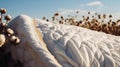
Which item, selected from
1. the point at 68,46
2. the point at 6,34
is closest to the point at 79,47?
the point at 68,46

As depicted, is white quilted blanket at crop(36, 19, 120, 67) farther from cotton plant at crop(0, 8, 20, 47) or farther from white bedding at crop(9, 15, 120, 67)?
cotton plant at crop(0, 8, 20, 47)

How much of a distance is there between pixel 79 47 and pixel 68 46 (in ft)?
0.28

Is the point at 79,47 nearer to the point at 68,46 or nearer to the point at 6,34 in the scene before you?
the point at 68,46

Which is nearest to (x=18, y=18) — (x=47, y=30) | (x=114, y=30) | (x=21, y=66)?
(x=47, y=30)

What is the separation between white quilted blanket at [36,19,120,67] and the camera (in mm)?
2256

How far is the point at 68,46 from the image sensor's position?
2.33 metres

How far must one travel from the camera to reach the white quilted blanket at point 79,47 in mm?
2256

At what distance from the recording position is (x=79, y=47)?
2354mm

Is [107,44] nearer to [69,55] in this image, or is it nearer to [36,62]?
[69,55]

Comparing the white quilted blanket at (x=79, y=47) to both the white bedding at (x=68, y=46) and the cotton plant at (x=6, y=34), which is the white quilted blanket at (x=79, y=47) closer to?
the white bedding at (x=68, y=46)

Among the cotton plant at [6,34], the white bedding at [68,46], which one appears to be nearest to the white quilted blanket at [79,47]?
the white bedding at [68,46]

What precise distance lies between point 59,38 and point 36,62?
0.30 metres

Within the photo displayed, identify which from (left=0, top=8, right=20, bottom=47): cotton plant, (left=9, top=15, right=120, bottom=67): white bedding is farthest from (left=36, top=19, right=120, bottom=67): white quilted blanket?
(left=0, top=8, right=20, bottom=47): cotton plant

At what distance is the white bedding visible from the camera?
87.7 inches
